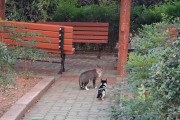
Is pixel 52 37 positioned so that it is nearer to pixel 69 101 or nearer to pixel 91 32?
pixel 69 101

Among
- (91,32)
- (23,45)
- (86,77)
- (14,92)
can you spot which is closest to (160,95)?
(14,92)

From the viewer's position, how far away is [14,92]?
784cm

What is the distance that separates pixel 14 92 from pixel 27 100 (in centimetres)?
77

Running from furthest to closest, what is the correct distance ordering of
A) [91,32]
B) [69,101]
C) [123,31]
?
1. [91,32]
2. [123,31]
3. [69,101]

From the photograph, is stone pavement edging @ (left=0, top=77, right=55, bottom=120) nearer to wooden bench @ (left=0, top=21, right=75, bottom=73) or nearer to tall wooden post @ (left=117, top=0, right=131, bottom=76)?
wooden bench @ (left=0, top=21, right=75, bottom=73)

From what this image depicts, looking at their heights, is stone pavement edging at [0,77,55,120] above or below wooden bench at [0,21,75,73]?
below

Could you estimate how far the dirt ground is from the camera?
22.6 ft

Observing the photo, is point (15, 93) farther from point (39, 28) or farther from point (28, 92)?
point (39, 28)

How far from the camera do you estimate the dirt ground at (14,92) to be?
22.6 ft

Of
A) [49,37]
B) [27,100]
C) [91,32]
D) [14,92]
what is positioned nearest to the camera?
[27,100]

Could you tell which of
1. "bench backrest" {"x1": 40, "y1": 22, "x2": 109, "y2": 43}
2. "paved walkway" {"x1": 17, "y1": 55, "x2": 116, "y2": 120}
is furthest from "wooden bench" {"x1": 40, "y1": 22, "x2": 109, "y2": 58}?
"paved walkway" {"x1": 17, "y1": 55, "x2": 116, "y2": 120}

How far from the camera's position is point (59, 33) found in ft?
33.2

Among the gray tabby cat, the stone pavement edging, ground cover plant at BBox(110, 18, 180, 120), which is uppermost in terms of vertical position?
ground cover plant at BBox(110, 18, 180, 120)

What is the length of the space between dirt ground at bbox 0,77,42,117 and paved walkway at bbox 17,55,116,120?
38cm
